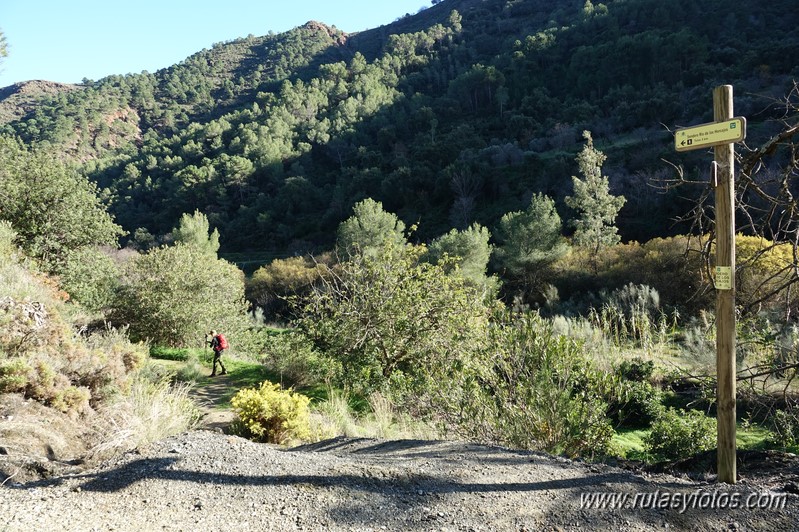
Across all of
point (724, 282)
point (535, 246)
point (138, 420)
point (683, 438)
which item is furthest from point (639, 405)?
point (535, 246)

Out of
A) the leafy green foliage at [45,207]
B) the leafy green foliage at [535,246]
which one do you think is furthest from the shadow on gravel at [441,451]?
the leafy green foliage at [535,246]

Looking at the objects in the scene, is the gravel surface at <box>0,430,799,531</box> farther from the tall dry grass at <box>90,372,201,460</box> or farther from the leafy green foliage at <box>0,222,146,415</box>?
the leafy green foliage at <box>0,222,146,415</box>

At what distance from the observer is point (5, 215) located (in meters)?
13.7

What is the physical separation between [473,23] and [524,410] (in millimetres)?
96439

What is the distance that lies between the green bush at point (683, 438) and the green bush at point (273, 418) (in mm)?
4022

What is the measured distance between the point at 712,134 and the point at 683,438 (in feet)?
11.5

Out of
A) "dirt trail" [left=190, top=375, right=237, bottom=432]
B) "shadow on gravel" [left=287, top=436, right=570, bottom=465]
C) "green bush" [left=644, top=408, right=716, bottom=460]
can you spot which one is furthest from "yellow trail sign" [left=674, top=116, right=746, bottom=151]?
Answer: "dirt trail" [left=190, top=375, right=237, bottom=432]

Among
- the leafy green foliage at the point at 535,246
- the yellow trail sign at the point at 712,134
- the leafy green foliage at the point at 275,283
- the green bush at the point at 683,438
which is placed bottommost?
the leafy green foliage at the point at 275,283

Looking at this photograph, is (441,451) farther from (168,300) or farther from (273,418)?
(168,300)

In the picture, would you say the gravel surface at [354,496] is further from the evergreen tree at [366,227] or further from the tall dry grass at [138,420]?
the evergreen tree at [366,227]

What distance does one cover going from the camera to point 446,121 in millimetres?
60688

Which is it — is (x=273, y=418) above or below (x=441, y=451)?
below

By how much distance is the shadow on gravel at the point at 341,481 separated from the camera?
9.78ft

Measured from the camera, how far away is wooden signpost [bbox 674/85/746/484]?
3.00m
